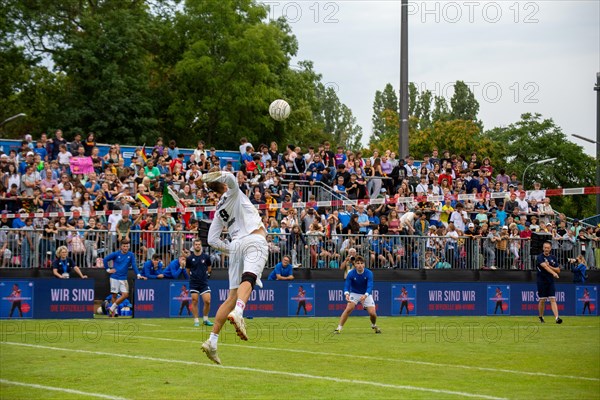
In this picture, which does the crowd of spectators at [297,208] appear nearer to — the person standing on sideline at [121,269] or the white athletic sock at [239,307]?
the person standing on sideline at [121,269]

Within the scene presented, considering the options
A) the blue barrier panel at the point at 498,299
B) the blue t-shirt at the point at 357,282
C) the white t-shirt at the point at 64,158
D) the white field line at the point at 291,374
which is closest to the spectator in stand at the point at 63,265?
the white t-shirt at the point at 64,158

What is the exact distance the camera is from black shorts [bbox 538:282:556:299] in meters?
27.8

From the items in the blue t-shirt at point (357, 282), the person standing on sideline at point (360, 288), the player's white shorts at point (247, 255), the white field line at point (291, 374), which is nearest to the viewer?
the white field line at point (291, 374)

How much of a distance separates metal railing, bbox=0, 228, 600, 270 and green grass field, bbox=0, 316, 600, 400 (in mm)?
2244

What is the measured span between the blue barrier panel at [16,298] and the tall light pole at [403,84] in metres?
13.7

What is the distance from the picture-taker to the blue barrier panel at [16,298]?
25297 mm

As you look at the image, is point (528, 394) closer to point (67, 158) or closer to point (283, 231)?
point (283, 231)

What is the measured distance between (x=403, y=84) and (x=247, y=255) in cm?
2121

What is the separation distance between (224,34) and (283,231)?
30.8m

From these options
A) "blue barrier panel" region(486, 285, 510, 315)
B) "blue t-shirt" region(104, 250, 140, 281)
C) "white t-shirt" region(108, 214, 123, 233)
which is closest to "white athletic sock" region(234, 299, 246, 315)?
"blue t-shirt" region(104, 250, 140, 281)

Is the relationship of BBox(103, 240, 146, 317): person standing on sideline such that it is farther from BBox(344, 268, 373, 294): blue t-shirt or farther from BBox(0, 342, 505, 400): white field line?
BBox(0, 342, 505, 400): white field line

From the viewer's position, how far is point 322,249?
98.0 ft

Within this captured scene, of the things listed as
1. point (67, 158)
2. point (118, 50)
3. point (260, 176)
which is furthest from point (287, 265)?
point (118, 50)

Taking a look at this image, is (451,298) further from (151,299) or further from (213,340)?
(213,340)
